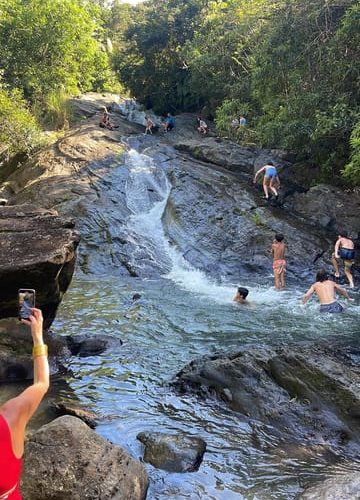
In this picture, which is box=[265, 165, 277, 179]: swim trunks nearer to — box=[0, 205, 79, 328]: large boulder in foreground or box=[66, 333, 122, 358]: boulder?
box=[0, 205, 79, 328]: large boulder in foreground

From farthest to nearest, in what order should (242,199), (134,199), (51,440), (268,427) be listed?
(134,199) < (242,199) < (268,427) < (51,440)

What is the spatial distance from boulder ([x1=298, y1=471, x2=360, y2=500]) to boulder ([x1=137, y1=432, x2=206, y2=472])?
4.07 feet

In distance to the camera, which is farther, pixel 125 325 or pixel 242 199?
pixel 242 199

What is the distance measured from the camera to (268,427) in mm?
6004

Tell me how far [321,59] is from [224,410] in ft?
43.2

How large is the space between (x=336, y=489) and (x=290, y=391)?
2.15 metres

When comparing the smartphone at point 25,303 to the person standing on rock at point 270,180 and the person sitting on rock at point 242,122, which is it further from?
the person sitting on rock at point 242,122

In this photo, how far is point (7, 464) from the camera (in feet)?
8.11

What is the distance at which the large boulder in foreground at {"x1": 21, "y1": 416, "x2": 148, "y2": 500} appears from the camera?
4.22m

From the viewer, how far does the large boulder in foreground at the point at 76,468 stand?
4.22 meters

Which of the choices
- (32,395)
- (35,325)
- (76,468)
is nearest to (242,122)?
(76,468)

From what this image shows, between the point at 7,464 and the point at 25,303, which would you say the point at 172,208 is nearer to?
the point at 25,303

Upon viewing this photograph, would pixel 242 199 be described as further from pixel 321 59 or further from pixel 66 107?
pixel 66 107

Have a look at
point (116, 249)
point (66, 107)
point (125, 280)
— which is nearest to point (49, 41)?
point (66, 107)
